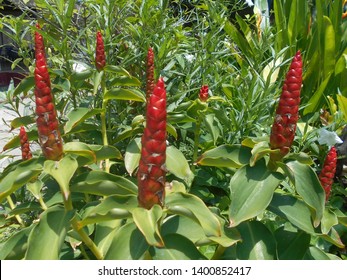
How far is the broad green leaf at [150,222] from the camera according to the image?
103 cm

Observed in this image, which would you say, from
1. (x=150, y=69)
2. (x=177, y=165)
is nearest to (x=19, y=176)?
(x=177, y=165)

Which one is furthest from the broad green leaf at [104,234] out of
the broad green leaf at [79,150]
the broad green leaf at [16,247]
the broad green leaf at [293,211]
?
the broad green leaf at [293,211]

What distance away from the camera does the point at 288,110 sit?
3.89ft

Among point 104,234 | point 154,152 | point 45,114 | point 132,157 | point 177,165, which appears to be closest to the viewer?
point 154,152

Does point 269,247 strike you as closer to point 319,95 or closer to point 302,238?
point 302,238

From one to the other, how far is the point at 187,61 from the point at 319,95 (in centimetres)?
114

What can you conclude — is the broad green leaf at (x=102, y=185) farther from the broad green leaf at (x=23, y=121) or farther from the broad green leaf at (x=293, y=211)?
the broad green leaf at (x=23, y=121)

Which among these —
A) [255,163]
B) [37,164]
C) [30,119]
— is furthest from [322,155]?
[37,164]

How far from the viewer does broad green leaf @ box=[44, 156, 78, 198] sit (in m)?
1.10

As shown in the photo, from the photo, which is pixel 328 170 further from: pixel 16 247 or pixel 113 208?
pixel 16 247

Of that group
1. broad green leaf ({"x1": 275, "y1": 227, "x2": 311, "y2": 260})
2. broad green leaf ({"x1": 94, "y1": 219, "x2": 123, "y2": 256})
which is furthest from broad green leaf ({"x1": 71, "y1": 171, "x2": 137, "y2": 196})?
broad green leaf ({"x1": 275, "y1": 227, "x2": 311, "y2": 260})

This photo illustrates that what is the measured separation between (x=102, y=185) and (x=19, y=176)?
0.74 ft

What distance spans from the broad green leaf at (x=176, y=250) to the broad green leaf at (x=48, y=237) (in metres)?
0.26

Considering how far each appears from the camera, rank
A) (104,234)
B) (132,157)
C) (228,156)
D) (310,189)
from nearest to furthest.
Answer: (310,189)
(228,156)
(104,234)
(132,157)
